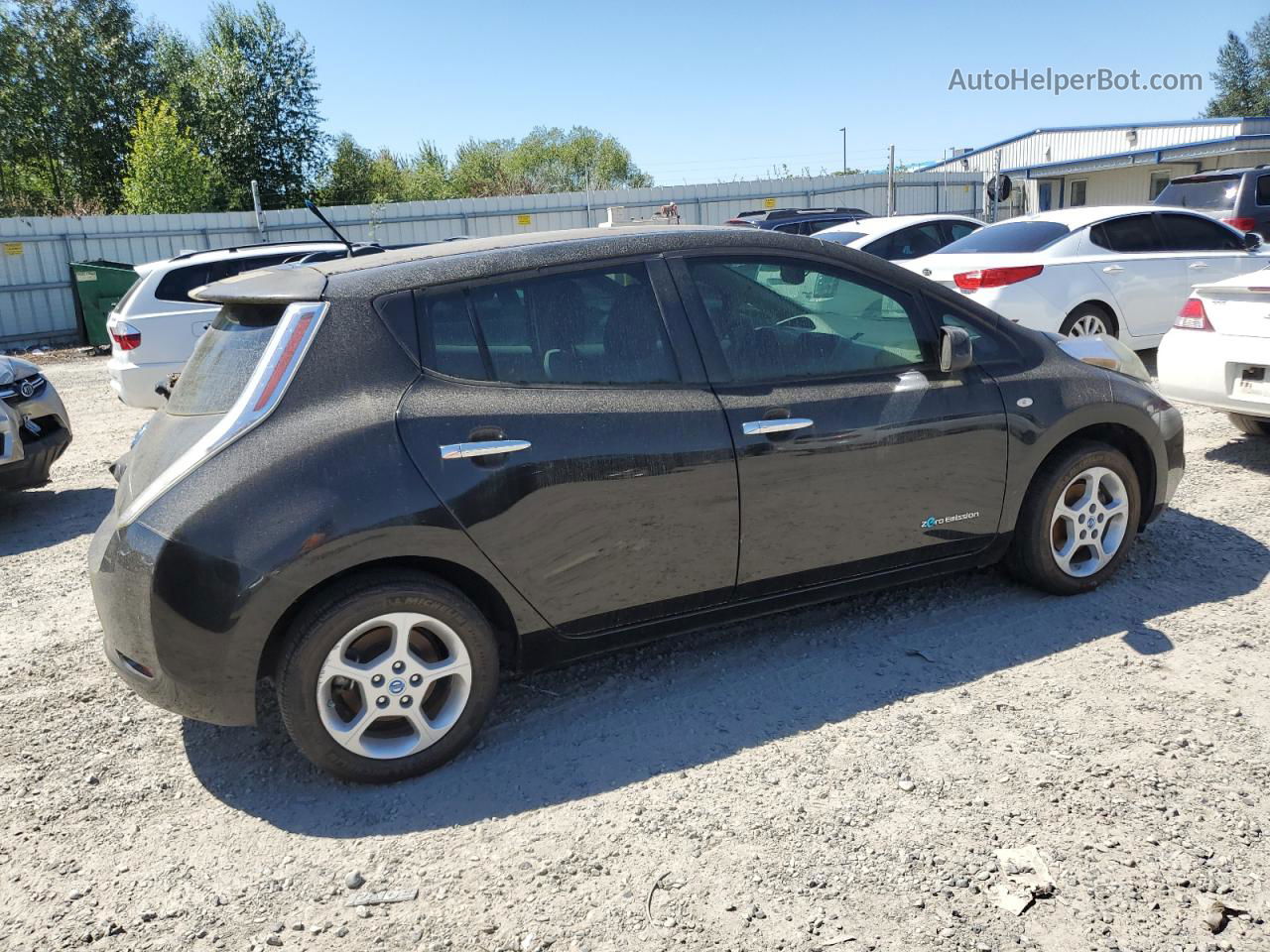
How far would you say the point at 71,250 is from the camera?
800 inches

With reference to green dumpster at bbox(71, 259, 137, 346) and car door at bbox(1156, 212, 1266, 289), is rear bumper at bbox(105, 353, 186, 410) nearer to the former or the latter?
car door at bbox(1156, 212, 1266, 289)

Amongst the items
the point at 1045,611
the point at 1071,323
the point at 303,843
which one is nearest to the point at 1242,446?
the point at 1071,323

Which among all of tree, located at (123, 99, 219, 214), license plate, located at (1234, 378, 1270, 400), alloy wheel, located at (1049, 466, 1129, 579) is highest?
tree, located at (123, 99, 219, 214)

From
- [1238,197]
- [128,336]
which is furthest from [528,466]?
[1238,197]

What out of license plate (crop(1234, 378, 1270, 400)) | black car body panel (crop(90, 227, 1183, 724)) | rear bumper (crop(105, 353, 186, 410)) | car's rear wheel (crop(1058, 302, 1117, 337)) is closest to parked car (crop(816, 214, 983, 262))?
car's rear wheel (crop(1058, 302, 1117, 337))

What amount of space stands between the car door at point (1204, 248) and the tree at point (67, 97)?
127ft

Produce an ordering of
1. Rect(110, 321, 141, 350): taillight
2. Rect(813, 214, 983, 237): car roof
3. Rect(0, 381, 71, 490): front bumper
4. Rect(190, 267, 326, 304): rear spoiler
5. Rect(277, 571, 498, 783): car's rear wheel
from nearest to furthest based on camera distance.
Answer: Rect(277, 571, 498, 783): car's rear wheel < Rect(190, 267, 326, 304): rear spoiler < Rect(0, 381, 71, 490): front bumper < Rect(110, 321, 141, 350): taillight < Rect(813, 214, 983, 237): car roof

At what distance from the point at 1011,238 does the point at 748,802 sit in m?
7.61

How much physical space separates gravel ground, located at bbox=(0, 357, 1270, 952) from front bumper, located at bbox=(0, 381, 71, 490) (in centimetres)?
255

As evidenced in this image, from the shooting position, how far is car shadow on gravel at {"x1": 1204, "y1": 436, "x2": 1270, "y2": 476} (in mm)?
6301

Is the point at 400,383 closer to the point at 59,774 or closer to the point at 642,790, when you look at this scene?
the point at 642,790

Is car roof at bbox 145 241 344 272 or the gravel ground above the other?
car roof at bbox 145 241 344 272

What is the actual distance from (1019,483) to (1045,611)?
57 centimetres

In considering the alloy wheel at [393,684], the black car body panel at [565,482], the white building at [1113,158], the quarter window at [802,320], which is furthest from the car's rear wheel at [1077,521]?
the white building at [1113,158]
